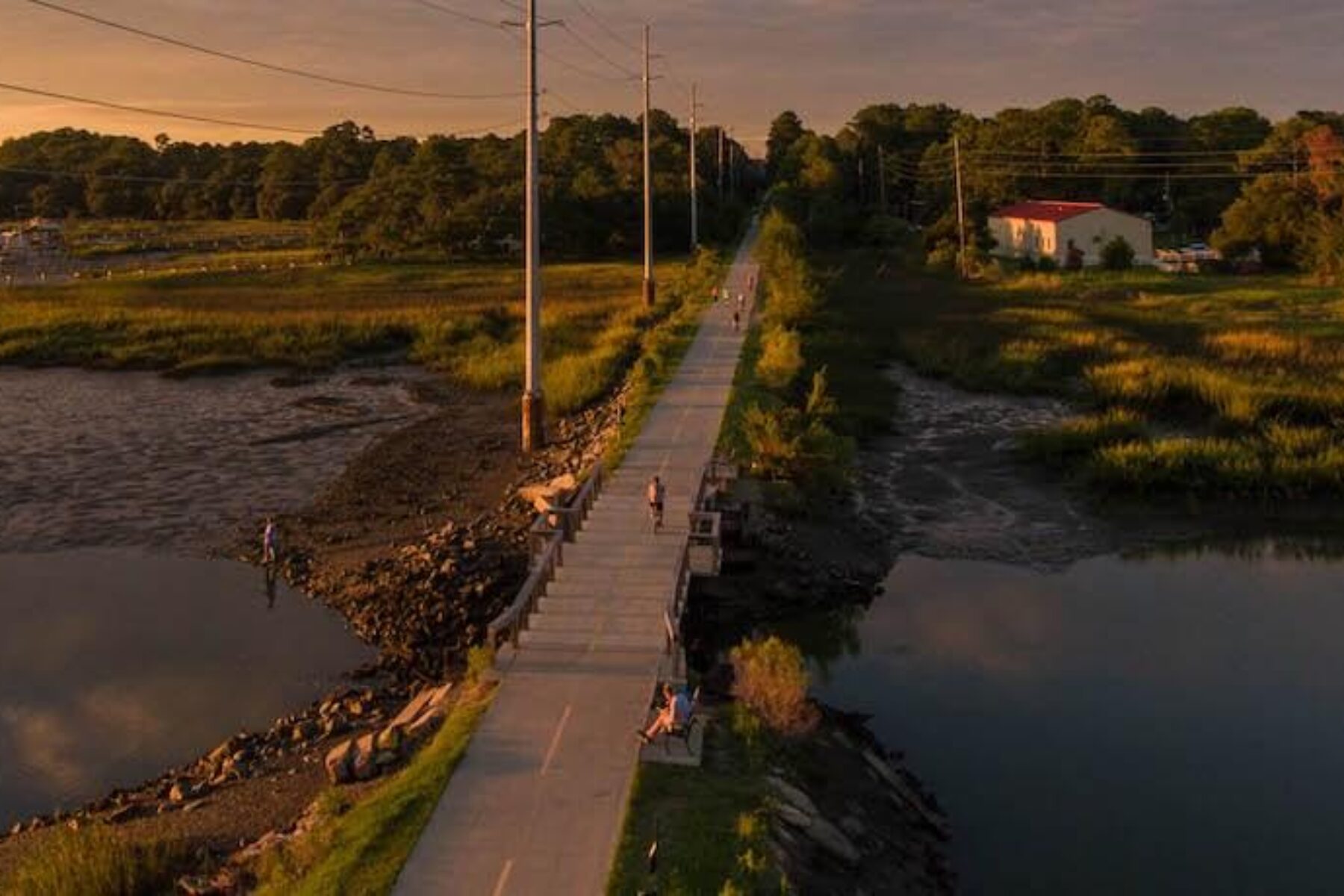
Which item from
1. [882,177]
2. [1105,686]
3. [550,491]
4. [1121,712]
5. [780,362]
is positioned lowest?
[1121,712]

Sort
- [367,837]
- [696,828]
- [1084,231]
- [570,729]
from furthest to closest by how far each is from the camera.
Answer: [1084,231]
[570,729]
[696,828]
[367,837]

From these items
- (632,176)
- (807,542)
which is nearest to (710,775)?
(807,542)

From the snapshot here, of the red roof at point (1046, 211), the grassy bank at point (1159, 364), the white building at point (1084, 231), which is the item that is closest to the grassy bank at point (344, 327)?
the grassy bank at point (1159, 364)

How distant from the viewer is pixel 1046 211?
96.6 meters

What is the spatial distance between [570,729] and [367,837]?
10.7ft

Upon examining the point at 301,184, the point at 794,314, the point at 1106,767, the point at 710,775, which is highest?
the point at 301,184

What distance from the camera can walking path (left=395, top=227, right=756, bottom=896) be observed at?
12758 millimetres

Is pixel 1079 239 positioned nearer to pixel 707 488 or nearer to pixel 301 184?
pixel 707 488

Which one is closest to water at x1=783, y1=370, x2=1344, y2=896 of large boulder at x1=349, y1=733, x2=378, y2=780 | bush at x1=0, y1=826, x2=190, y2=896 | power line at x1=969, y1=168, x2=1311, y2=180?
large boulder at x1=349, y1=733, x2=378, y2=780

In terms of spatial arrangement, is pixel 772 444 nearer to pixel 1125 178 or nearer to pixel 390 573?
pixel 390 573

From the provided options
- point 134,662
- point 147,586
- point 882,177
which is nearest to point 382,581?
point 134,662

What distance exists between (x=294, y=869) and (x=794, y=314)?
41880 mm

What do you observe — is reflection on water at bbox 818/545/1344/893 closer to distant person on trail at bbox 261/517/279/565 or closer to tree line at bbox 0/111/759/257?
distant person on trail at bbox 261/517/279/565

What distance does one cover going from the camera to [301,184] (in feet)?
516
